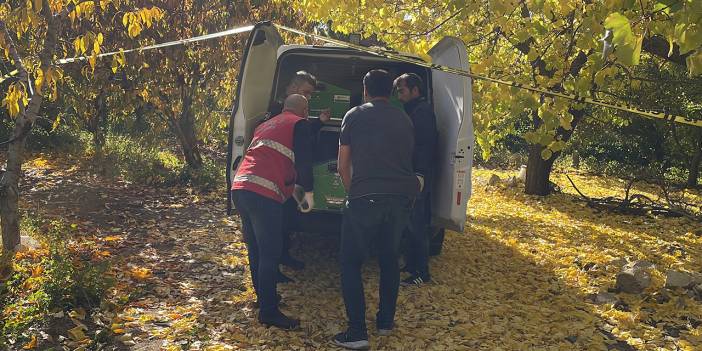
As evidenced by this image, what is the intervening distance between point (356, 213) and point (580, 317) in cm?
237

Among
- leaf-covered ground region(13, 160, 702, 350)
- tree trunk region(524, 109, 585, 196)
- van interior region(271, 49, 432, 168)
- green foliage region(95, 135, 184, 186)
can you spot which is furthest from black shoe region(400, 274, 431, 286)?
tree trunk region(524, 109, 585, 196)

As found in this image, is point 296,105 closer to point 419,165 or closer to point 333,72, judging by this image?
point 419,165

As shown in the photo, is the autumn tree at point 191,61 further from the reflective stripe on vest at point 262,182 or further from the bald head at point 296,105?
the reflective stripe on vest at point 262,182

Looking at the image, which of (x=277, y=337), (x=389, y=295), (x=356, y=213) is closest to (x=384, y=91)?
(x=356, y=213)

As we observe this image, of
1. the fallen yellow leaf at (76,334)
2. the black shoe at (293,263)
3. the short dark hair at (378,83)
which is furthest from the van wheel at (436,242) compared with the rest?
the fallen yellow leaf at (76,334)

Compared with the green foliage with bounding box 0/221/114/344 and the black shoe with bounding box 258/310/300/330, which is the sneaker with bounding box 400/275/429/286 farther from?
the green foliage with bounding box 0/221/114/344

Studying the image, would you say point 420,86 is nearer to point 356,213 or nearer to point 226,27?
point 356,213

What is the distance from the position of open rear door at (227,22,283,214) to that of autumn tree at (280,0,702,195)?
5.86 feet

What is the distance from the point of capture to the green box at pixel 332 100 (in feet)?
22.2

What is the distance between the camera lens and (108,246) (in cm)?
609

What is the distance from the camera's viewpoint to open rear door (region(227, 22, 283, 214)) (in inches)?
202

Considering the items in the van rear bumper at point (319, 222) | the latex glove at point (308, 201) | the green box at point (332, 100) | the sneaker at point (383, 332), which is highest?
the green box at point (332, 100)

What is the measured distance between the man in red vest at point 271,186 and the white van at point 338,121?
0.85m

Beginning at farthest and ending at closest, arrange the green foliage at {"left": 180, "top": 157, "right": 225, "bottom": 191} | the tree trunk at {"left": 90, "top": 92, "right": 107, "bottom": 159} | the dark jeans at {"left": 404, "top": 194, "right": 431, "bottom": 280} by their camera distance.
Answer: the tree trunk at {"left": 90, "top": 92, "right": 107, "bottom": 159}, the green foliage at {"left": 180, "top": 157, "right": 225, "bottom": 191}, the dark jeans at {"left": 404, "top": 194, "right": 431, "bottom": 280}
